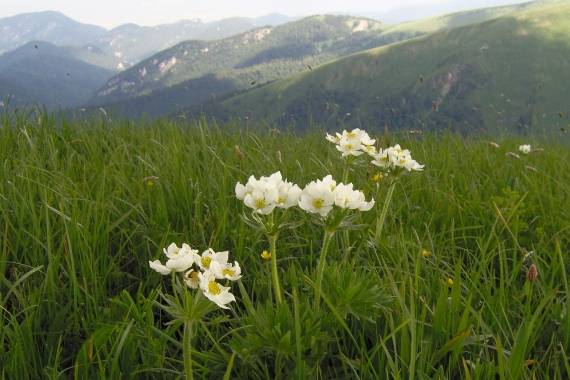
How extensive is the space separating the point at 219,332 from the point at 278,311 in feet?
1.51

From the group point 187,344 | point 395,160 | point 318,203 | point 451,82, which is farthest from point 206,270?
point 451,82

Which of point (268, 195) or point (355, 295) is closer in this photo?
point (268, 195)

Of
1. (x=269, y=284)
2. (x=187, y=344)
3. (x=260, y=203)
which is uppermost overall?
(x=260, y=203)

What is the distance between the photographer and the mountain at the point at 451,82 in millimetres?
152875

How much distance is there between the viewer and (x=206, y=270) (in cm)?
141

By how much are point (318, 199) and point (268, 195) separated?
0.52 feet

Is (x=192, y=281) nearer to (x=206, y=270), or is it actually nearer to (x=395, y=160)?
(x=206, y=270)

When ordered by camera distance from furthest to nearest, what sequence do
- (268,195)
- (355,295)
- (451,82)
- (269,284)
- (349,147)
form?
(451,82)
(349,147)
(269,284)
(355,295)
(268,195)

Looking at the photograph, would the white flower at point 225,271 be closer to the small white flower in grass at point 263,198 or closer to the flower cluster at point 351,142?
the small white flower in grass at point 263,198

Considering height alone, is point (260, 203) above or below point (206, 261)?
above

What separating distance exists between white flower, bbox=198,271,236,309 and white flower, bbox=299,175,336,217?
0.38 meters

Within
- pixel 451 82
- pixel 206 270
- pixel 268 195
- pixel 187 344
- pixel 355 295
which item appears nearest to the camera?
pixel 187 344

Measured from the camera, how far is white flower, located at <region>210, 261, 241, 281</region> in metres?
1.37

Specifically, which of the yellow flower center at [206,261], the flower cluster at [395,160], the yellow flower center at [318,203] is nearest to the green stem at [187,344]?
the yellow flower center at [206,261]
